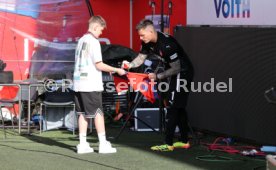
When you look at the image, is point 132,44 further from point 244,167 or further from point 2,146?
point 244,167

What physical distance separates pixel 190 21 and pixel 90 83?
3128 millimetres

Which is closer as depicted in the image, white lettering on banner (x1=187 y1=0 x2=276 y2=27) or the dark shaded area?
white lettering on banner (x1=187 y1=0 x2=276 y2=27)

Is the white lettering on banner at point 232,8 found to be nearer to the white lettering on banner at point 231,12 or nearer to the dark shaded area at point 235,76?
the white lettering on banner at point 231,12

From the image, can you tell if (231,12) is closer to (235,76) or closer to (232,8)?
(232,8)

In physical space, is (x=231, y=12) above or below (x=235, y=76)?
above

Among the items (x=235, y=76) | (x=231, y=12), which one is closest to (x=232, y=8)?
(x=231, y=12)

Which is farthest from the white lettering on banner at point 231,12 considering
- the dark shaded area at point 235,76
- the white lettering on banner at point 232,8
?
the dark shaded area at point 235,76

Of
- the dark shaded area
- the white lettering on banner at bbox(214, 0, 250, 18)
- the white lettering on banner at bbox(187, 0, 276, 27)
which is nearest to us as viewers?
the white lettering on banner at bbox(187, 0, 276, 27)

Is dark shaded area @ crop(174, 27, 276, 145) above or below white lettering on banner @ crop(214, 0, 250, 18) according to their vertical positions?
below

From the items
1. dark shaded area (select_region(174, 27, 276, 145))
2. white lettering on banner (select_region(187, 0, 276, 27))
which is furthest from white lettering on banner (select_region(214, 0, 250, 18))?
dark shaded area (select_region(174, 27, 276, 145))

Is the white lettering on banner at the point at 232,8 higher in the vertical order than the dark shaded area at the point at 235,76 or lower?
higher

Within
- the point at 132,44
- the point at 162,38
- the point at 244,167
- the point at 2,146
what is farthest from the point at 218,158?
the point at 132,44

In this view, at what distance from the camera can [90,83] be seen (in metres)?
8.12

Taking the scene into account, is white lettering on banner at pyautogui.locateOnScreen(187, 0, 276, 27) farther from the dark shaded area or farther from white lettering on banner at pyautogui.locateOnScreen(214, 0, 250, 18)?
the dark shaded area
